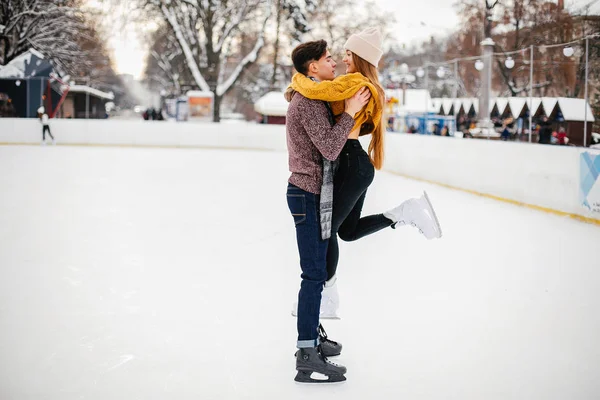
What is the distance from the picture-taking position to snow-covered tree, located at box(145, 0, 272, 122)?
27.1 m

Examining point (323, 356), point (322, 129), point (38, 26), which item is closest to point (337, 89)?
point (322, 129)

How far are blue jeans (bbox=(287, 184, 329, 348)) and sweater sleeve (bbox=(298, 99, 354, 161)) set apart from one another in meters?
0.21

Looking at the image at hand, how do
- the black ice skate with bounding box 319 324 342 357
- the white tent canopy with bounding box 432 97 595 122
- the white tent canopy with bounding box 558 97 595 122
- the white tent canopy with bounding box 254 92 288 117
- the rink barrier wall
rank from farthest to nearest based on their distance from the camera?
the white tent canopy with bounding box 254 92 288 117 → the white tent canopy with bounding box 432 97 595 122 → the white tent canopy with bounding box 558 97 595 122 → the rink barrier wall → the black ice skate with bounding box 319 324 342 357

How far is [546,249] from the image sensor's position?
20.3 ft

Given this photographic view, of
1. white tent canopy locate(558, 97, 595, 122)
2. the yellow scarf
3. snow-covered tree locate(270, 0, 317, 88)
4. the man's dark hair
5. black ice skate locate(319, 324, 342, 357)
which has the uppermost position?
snow-covered tree locate(270, 0, 317, 88)

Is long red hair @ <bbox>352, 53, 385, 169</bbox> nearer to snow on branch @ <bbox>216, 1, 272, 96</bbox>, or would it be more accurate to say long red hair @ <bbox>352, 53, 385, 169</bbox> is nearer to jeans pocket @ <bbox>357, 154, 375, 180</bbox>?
jeans pocket @ <bbox>357, 154, 375, 180</bbox>

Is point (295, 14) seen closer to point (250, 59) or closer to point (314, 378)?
point (250, 59)

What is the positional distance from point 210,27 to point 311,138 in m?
26.0

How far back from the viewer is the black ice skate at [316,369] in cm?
289

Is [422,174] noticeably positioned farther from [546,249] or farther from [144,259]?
[144,259]

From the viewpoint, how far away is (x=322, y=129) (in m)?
2.74

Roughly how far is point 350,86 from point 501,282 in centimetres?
261

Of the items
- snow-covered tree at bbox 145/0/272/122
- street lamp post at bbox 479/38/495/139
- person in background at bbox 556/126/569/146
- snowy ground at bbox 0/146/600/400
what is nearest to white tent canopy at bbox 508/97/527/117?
street lamp post at bbox 479/38/495/139

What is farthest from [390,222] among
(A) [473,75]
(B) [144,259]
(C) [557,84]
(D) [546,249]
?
(A) [473,75]
